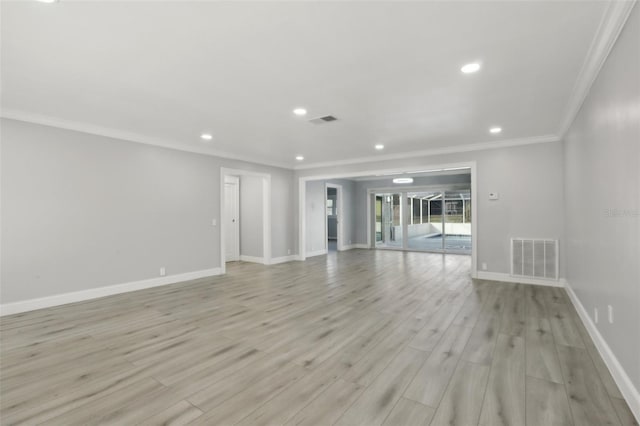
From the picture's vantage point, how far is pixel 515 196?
5.47 metres

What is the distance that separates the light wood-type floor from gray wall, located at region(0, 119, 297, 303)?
58 cm

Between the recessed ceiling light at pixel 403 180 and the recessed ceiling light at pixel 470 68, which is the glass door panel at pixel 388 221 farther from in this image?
the recessed ceiling light at pixel 470 68

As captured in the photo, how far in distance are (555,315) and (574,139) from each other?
2.33m

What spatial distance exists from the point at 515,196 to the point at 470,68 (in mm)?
3608

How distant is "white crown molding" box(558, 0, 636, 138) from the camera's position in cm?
192

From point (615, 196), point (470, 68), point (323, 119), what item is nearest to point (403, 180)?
point (323, 119)

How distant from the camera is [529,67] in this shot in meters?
2.78

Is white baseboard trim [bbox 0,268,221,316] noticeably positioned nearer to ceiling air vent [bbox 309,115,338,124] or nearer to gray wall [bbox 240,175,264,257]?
gray wall [bbox 240,175,264,257]

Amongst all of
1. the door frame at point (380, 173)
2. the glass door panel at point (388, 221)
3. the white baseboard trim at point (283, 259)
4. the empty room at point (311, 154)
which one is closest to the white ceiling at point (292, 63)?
the empty room at point (311, 154)

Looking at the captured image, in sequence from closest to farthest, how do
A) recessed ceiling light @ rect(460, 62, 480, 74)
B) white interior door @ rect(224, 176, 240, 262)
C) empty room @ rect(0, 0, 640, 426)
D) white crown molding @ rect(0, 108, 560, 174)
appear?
empty room @ rect(0, 0, 640, 426), recessed ceiling light @ rect(460, 62, 480, 74), white crown molding @ rect(0, 108, 560, 174), white interior door @ rect(224, 176, 240, 262)

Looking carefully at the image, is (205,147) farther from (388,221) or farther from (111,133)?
(388,221)

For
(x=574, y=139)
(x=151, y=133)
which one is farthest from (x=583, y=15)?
(x=151, y=133)

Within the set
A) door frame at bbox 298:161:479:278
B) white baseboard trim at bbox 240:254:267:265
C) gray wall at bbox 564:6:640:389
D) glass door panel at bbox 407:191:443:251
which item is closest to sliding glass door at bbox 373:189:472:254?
glass door panel at bbox 407:191:443:251

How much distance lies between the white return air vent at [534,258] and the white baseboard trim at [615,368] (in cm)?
194
